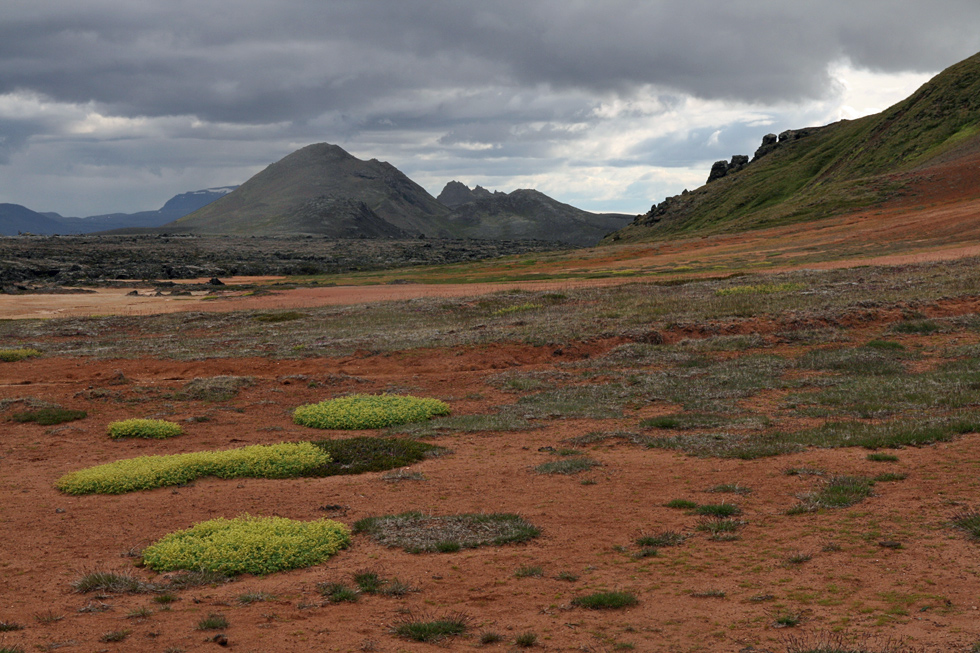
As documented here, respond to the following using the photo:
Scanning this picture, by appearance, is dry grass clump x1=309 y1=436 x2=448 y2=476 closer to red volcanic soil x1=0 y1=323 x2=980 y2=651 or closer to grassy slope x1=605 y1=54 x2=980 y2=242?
red volcanic soil x1=0 y1=323 x2=980 y2=651

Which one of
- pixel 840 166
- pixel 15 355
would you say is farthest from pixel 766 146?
pixel 15 355

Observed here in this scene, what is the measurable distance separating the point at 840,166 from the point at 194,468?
146 metres

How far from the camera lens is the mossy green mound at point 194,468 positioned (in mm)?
12726

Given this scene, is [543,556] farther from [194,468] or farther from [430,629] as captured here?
[194,468]

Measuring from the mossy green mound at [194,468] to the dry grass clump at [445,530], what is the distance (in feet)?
12.2

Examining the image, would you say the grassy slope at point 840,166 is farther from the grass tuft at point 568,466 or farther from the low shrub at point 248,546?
the low shrub at point 248,546

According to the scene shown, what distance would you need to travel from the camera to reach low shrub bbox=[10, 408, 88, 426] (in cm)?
1881

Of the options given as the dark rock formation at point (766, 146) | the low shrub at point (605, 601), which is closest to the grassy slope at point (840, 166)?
the dark rock formation at point (766, 146)

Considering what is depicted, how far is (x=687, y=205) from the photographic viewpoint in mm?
171625

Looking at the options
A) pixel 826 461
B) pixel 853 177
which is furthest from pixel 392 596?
pixel 853 177

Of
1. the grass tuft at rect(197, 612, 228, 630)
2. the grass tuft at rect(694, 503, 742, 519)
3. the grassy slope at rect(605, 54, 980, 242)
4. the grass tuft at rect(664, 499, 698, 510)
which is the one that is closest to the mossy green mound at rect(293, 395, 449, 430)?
the grass tuft at rect(664, 499, 698, 510)

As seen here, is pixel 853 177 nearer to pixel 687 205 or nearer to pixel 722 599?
pixel 687 205

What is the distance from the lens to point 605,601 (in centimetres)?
773

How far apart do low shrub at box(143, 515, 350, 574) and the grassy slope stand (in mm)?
103862
